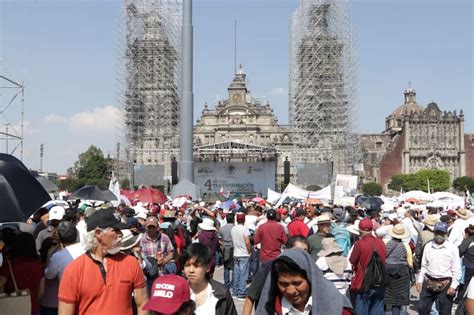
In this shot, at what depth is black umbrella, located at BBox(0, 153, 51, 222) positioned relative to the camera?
660cm

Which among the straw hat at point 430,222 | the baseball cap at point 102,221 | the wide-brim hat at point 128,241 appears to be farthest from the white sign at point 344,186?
the baseball cap at point 102,221

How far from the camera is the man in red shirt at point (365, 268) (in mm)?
8516

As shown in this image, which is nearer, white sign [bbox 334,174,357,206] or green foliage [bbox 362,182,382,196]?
white sign [bbox 334,174,357,206]

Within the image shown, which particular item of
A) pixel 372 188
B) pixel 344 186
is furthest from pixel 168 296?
pixel 372 188

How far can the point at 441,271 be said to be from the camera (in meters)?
9.11

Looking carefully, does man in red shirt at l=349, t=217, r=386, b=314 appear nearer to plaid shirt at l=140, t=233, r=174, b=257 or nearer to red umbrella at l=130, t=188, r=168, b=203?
plaid shirt at l=140, t=233, r=174, b=257

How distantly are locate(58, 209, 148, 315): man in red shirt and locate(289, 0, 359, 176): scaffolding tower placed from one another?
221ft

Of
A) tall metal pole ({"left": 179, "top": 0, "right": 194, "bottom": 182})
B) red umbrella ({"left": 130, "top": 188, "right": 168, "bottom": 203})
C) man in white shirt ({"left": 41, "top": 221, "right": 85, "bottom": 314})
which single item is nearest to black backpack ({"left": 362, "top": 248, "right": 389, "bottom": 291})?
man in white shirt ({"left": 41, "top": 221, "right": 85, "bottom": 314})

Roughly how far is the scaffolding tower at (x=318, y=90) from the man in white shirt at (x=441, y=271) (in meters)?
62.8

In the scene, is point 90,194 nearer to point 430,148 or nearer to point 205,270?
point 205,270

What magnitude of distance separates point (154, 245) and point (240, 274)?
15.7 feet

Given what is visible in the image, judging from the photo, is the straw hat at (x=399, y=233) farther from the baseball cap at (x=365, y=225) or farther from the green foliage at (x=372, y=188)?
the green foliage at (x=372, y=188)

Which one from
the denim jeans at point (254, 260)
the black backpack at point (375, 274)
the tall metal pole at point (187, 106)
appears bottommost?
the denim jeans at point (254, 260)

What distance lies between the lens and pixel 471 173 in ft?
305
